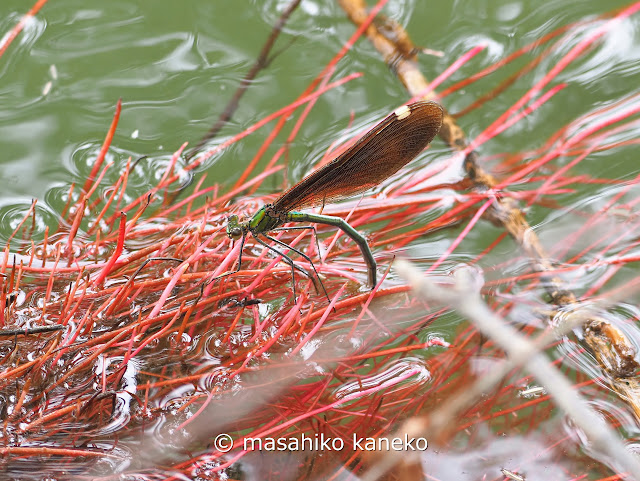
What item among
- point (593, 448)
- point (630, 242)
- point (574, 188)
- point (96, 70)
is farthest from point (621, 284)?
point (96, 70)

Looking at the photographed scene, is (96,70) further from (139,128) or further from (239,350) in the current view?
(239,350)

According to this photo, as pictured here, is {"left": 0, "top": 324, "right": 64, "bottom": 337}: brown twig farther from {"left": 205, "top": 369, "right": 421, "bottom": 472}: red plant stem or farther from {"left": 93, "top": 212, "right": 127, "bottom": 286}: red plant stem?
{"left": 205, "top": 369, "right": 421, "bottom": 472}: red plant stem

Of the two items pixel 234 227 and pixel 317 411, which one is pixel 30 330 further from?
pixel 317 411

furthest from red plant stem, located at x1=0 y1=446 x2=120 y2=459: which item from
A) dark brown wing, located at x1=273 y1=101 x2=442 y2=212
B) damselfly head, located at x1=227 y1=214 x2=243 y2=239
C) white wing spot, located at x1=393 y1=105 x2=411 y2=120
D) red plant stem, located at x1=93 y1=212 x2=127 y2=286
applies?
white wing spot, located at x1=393 y1=105 x2=411 y2=120

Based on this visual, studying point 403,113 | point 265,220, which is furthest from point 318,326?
point 403,113

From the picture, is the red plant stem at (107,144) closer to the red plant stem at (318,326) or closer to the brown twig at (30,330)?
the brown twig at (30,330)

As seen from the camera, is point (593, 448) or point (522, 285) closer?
point (593, 448)

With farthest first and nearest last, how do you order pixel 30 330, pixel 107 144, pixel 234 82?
pixel 234 82 < pixel 107 144 < pixel 30 330
